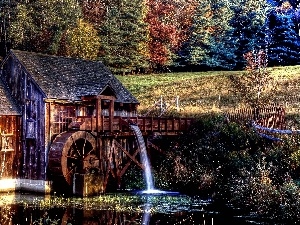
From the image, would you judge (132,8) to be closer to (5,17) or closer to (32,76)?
(5,17)

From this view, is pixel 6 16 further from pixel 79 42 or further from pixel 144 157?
pixel 144 157

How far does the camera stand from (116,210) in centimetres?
2116

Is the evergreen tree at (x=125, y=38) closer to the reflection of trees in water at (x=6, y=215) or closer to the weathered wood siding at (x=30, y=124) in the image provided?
the weathered wood siding at (x=30, y=124)

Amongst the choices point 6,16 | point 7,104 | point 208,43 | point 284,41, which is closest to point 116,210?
point 7,104

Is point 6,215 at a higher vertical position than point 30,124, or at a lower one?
lower

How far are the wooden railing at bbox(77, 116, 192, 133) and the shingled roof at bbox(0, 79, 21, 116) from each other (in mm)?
3608

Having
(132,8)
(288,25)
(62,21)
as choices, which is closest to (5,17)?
(62,21)

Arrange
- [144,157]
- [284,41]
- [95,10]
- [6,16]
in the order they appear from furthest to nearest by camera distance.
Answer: [95,10], [284,41], [6,16], [144,157]

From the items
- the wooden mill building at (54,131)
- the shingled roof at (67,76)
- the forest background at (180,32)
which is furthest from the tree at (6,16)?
the wooden mill building at (54,131)

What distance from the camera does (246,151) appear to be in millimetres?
26266

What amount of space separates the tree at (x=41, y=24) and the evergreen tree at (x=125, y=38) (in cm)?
650

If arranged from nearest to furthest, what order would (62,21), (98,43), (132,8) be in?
(62,21)
(98,43)
(132,8)

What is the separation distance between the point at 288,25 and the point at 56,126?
37.0 metres

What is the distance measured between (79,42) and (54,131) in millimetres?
21749
